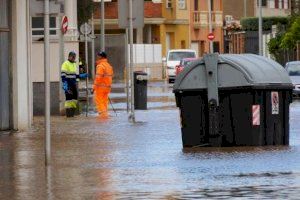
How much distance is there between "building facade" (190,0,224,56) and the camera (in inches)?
3812

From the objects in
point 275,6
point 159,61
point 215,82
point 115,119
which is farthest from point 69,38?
point 275,6

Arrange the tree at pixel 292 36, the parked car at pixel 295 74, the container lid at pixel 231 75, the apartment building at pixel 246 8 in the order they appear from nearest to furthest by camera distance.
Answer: the container lid at pixel 231 75 → the parked car at pixel 295 74 → the tree at pixel 292 36 → the apartment building at pixel 246 8

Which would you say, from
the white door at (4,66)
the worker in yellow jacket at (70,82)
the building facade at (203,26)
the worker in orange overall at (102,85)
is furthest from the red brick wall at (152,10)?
the white door at (4,66)

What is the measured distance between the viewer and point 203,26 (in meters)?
97.7

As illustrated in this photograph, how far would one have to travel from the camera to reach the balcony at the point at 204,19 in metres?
96.7

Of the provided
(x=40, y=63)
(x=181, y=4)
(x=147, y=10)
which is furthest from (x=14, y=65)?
(x=181, y=4)

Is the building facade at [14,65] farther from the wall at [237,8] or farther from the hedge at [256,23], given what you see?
the wall at [237,8]

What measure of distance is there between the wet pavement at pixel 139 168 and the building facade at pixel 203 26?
69148 mm

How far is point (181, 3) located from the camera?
95.0 metres

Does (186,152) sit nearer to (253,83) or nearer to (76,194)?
(253,83)

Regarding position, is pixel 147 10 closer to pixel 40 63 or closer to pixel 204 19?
pixel 204 19

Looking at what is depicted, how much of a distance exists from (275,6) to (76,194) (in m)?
92.8

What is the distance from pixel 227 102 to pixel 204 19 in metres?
75.6

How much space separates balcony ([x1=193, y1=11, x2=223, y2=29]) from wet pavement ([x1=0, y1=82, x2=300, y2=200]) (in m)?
69.0
